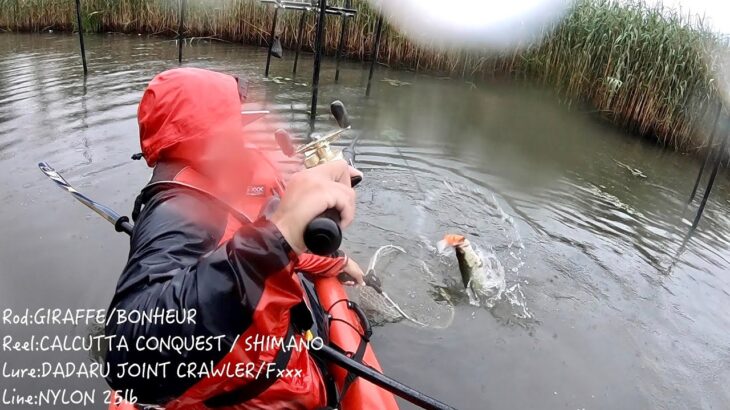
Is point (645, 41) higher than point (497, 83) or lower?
higher

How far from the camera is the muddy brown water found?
3555mm

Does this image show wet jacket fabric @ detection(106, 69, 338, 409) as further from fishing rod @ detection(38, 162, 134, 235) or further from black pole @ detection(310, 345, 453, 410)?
fishing rod @ detection(38, 162, 134, 235)

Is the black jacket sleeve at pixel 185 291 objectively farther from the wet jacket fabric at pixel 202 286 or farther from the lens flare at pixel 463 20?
the lens flare at pixel 463 20

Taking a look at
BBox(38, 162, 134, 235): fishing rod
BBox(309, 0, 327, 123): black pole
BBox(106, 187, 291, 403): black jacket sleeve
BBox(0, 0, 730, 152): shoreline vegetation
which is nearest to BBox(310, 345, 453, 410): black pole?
BBox(106, 187, 291, 403): black jacket sleeve

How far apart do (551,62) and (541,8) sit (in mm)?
1147

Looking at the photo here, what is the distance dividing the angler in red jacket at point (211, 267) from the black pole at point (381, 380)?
8 cm

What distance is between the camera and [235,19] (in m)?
12.4

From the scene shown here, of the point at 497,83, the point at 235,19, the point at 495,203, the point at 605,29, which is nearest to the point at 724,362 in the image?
the point at 495,203

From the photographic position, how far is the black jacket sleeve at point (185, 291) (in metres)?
1.20

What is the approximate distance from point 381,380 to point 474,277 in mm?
2406

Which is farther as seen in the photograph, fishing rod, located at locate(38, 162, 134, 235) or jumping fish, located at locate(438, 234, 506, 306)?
jumping fish, located at locate(438, 234, 506, 306)

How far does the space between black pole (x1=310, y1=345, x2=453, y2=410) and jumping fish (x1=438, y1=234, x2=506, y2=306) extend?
218cm

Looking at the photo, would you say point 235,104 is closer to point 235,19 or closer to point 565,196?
point 565,196

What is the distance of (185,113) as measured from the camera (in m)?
1.88
